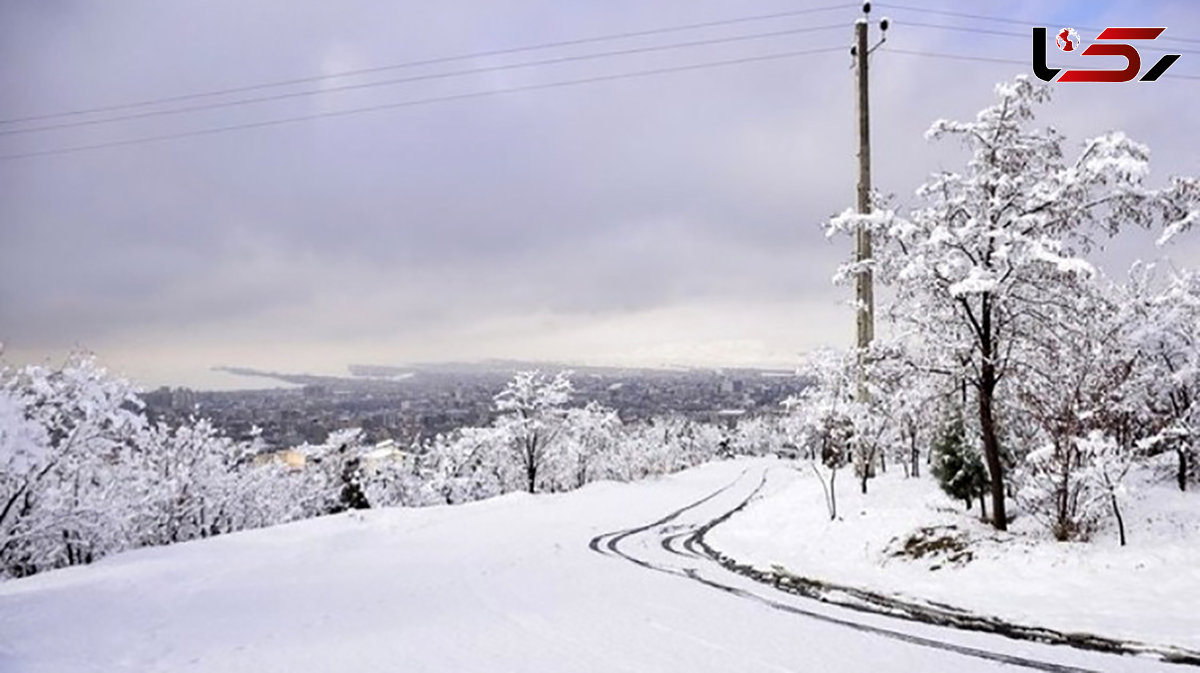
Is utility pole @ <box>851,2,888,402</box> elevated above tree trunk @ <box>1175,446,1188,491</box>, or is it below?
above

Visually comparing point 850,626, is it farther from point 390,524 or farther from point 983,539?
point 390,524

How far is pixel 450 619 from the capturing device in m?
10.6

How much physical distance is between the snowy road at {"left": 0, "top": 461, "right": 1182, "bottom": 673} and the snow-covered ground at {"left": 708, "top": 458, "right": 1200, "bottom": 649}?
1684 mm

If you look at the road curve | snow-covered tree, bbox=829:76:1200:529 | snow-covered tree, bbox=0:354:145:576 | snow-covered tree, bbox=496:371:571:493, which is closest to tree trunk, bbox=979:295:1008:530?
snow-covered tree, bbox=829:76:1200:529

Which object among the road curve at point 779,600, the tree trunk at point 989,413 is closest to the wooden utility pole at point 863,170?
the tree trunk at point 989,413

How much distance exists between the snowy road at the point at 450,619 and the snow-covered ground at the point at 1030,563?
5.53 feet

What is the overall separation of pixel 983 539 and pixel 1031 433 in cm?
269

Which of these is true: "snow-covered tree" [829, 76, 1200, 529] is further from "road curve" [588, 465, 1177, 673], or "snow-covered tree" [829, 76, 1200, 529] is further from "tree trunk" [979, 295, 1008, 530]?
"road curve" [588, 465, 1177, 673]

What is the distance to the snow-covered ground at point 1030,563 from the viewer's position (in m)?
9.90

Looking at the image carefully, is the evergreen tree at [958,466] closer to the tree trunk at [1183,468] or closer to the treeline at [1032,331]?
the treeline at [1032,331]

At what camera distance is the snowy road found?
8.45 meters

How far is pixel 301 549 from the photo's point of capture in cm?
1764

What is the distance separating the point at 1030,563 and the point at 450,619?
30.4 feet

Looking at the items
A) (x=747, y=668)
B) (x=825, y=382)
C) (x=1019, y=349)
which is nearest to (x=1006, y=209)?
(x=1019, y=349)
